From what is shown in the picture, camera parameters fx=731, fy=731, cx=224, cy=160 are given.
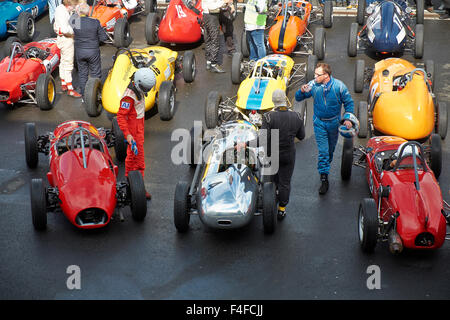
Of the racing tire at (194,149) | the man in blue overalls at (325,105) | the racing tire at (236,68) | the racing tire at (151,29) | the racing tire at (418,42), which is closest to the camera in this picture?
the man in blue overalls at (325,105)

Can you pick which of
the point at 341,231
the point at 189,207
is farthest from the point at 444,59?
the point at 189,207

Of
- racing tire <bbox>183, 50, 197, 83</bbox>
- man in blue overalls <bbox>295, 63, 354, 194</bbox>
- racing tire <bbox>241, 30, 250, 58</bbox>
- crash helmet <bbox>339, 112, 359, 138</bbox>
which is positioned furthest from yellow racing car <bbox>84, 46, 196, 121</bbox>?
crash helmet <bbox>339, 112, 359, 138</bbox>

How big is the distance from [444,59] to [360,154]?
5.27 m

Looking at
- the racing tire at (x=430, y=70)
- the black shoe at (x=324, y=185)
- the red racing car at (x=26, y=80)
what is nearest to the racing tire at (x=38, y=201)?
the black shoe at (x=324, y=185)

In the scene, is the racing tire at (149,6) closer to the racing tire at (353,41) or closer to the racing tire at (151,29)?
the racing tire at (151,29)

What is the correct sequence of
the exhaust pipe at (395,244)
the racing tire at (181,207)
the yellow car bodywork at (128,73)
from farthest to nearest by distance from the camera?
the yellow car bodywork at (128,73) < the racing tire at (181,207) < the exhaust pipe at (395,244)

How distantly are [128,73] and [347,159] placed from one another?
4435 millimetres

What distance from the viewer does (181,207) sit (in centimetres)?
948

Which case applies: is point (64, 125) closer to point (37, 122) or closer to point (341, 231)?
point (37, 122)

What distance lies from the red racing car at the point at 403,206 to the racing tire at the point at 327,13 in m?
7.52

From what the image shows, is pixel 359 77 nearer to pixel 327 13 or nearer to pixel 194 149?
pixel 327 13

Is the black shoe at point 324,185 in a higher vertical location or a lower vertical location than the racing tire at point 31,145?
lower

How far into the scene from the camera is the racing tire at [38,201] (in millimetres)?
9344
